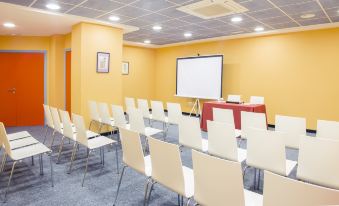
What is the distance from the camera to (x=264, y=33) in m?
7.09

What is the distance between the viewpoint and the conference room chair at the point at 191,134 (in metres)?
3.33

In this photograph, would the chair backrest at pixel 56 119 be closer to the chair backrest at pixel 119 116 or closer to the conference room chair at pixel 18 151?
the conference room chair at pixel 18 151

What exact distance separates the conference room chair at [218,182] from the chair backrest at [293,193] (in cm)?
21

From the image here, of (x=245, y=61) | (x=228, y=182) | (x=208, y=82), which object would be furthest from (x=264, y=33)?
(x=228, y=182)

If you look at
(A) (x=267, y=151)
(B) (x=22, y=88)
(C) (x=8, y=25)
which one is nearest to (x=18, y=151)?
(A) (x=267, y=151)

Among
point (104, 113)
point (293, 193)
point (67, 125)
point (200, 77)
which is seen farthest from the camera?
point (200, 77)

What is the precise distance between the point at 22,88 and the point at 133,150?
6235mm

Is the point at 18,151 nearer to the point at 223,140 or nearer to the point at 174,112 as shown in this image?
the point at 223,140

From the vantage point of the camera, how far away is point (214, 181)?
1779 millimetres

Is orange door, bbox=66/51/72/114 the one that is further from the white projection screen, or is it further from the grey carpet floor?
the white projection screen

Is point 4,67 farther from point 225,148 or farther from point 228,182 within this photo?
point 228,182

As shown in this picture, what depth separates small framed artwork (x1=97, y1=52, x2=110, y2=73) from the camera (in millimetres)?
5906

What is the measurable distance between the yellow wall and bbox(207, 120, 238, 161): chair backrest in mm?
4798

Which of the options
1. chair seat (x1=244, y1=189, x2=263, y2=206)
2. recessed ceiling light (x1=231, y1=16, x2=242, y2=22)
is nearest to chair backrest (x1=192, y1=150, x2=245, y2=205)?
chair seat (x1=244, y1=189, x2=263, y2=206)
